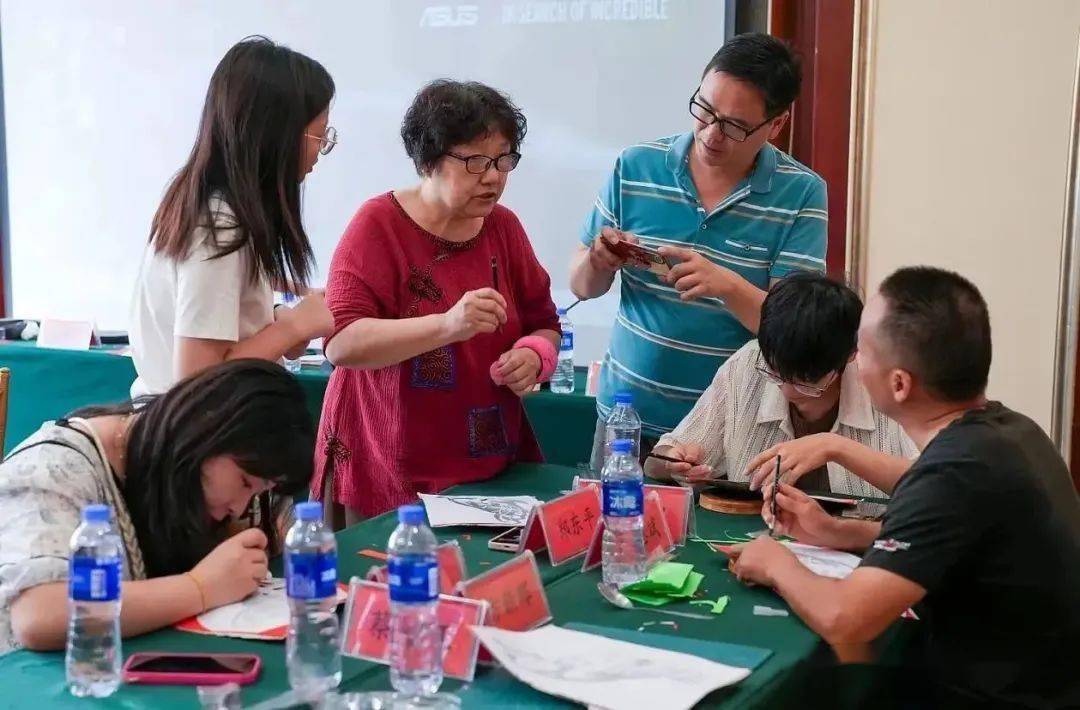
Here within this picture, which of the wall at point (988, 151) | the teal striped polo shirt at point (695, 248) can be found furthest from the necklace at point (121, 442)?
the wall at point (988, 151)

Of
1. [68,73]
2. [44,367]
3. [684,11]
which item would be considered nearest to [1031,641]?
[684,11]

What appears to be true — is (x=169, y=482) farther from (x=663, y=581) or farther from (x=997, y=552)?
(x=997, y=552)

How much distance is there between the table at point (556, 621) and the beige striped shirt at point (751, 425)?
242 millimetres

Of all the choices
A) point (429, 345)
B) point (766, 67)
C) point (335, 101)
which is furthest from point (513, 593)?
point (335, 101)

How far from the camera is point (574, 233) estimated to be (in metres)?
4.26

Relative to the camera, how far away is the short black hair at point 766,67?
2.46 meters

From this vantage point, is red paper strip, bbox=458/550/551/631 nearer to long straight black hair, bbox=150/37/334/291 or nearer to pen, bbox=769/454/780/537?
pen, bbox=769/454/780/537

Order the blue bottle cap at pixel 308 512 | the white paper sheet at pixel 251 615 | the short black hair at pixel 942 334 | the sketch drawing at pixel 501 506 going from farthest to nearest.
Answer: the sketch drawing at pixel 501 506 → the short black hair at pixel 942 334 → the white paper sheet at pixel 251 615 → the blue bottle cap at pixel 308 512

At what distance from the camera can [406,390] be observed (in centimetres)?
236

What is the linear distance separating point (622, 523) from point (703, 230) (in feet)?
3.18

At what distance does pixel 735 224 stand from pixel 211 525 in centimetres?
137

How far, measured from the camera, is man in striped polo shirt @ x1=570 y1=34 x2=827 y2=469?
2.50 metres

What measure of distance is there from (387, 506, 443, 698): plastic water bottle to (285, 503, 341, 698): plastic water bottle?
8 centimetres

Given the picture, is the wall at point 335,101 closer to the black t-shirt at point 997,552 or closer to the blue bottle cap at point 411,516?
the black t-shirt at point 997,552
